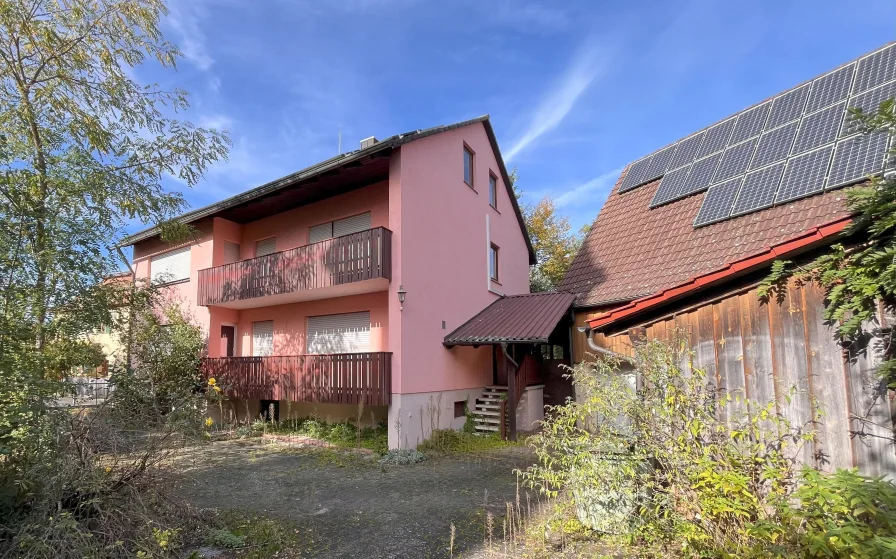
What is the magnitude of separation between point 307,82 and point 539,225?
2056 cm

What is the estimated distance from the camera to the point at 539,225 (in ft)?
94.6

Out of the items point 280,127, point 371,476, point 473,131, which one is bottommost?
point 371,476

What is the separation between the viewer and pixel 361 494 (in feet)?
23.9

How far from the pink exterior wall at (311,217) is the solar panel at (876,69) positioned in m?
10.3

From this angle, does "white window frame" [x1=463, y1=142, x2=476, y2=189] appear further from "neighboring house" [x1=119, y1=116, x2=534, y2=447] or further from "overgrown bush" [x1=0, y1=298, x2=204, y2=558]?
"overgrown bush" [x1=0, y1=298, x2=204, y2=558]

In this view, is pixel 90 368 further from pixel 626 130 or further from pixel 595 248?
pixel 626 130

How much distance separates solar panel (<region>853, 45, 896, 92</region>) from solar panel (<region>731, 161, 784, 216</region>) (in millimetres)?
2088

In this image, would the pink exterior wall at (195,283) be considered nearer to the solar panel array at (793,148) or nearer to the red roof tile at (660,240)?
the red roof tile at (660,240)

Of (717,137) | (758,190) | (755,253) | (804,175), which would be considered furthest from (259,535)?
(717,137)

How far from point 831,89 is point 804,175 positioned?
2569 mm

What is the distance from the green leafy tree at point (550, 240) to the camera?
28.2 m

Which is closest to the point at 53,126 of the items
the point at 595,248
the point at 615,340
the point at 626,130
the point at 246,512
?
the point at 246,512

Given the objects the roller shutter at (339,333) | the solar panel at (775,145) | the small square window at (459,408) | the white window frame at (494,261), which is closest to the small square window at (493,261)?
the white window frame at (494,261)

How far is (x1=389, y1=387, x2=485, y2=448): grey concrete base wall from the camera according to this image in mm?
10383
